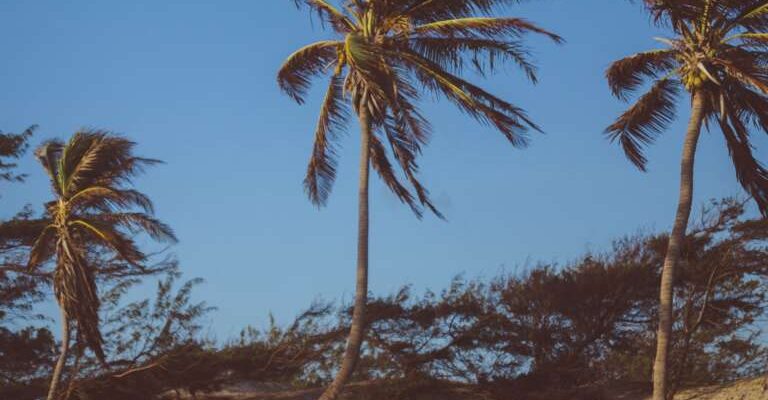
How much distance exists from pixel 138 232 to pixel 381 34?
7.66 m

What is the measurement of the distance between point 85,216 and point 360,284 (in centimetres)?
697

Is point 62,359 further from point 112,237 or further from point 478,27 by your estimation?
point 478,27

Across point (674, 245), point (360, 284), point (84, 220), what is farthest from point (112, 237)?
point (674, 245)

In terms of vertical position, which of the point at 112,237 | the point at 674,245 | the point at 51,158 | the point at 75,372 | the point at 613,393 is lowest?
the point at 613,393

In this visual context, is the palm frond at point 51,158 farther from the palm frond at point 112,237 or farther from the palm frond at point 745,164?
the palm frond at point 745,164

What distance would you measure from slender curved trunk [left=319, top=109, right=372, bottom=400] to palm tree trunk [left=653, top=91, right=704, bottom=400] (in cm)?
627

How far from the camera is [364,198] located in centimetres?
2189

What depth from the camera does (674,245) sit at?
63.7 ft

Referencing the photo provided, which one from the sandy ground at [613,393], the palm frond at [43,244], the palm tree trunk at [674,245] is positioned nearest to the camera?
the palm tree trunk at [674,245]

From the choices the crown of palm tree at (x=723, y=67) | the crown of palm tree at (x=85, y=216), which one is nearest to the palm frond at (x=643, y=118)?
the crown of palm tree at (x=723, y=67)

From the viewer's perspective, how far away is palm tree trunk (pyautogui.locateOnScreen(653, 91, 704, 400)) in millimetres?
18797

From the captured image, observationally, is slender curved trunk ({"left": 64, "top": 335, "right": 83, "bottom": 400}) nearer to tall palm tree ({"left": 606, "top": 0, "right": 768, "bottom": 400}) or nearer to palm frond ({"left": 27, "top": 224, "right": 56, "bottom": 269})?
palm frond ({"left": 27, "top": 224, "right": 56, "bottom": 269})

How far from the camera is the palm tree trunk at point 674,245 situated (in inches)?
740

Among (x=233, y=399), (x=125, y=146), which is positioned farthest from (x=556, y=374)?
(x=125, y=146)
